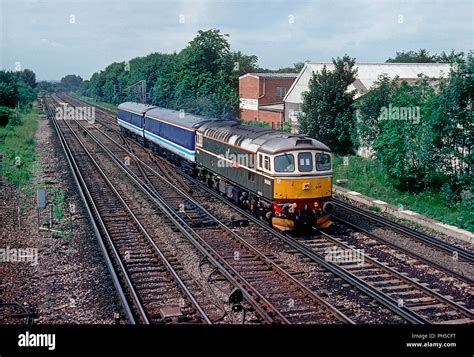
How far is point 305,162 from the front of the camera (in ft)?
49.5

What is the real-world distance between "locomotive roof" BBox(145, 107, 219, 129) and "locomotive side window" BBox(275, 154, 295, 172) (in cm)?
951

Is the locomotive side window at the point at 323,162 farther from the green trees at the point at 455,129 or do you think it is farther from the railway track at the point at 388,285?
the green trees at the point at 455,129

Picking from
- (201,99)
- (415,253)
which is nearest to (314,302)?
(415,253)

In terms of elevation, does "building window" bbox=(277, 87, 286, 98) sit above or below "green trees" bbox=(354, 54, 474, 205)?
above

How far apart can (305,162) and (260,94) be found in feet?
111

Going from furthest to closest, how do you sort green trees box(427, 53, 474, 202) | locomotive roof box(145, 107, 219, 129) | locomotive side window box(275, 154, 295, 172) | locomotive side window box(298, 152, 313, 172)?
locomotive roof box(145, 107, 219, 129) → green trees box(427, 53, 474, 202) → locomotive side window box(298, 152, 313, 172) → locomotive side window box(275, 154, 295, 172)

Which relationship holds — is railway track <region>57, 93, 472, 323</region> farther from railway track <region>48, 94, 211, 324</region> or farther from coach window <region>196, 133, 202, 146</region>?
coach window <region>196, 133, 202, 146</region>

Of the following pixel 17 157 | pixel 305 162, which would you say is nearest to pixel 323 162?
pixel 305 162

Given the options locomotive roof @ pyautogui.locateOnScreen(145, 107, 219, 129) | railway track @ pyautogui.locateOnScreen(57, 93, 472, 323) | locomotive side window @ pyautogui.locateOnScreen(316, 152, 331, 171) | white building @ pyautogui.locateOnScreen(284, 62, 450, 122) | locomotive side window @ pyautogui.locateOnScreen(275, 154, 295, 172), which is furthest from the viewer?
white building @ pyautogui.locateOnScreen(284, 62, 450, 122)

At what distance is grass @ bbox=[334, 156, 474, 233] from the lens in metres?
16.7

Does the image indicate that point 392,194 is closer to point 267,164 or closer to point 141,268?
point 267,164

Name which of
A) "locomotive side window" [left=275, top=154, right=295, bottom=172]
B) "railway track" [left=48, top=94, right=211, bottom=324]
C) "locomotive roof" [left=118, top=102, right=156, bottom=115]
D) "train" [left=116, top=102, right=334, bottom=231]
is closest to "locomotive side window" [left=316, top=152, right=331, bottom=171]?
"train" [left=116, top=102, right=334, bottom=231]

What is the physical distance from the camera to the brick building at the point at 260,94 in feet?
157
